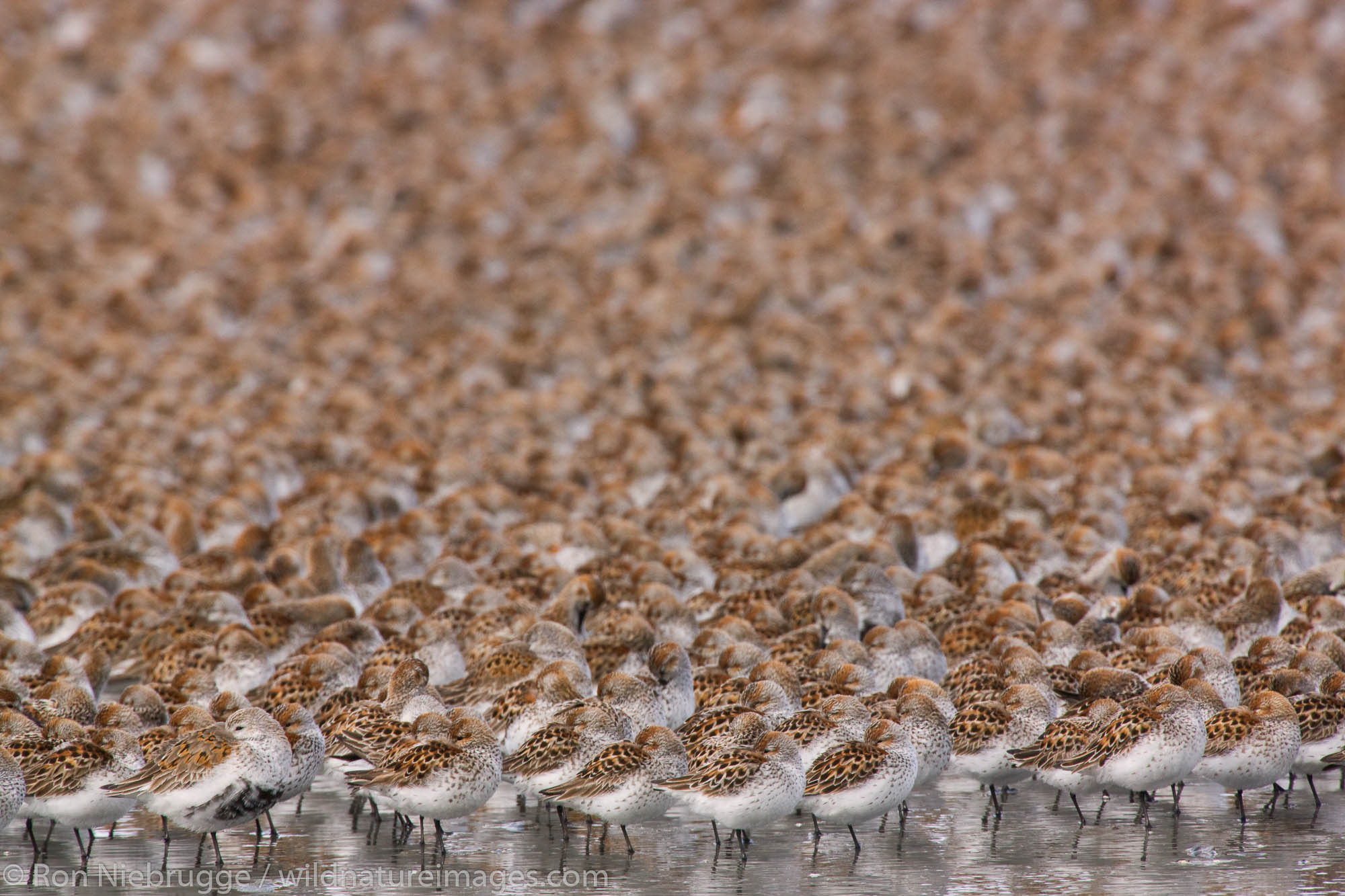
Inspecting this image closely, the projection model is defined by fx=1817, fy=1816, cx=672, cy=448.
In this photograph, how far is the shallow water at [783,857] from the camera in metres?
10.8

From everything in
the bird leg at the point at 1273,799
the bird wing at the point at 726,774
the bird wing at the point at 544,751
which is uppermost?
the bird wing at the point at 544,751

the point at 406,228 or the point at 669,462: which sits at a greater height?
the point at 406,228

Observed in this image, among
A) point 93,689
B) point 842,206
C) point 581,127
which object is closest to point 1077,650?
point 93,689

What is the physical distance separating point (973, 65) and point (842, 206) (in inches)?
300

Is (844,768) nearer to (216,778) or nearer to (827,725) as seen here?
(827,725)

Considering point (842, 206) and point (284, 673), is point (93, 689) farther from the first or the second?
point (842, 206)

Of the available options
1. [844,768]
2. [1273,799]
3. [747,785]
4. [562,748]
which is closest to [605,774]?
[562,748]

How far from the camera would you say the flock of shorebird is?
11102mm

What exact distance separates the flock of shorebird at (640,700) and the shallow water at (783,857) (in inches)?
8.9

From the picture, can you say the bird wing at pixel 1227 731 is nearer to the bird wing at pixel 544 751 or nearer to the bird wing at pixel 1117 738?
the bird wing at pixel 1117 738

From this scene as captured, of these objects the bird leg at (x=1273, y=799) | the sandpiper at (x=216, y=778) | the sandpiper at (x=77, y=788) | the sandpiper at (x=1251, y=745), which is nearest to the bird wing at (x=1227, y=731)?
the sandpiper at (x=1251, y=745)

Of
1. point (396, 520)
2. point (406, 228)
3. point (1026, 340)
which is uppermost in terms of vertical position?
point (406, 228)

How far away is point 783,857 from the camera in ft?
37.5

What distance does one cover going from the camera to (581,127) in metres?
36.3
